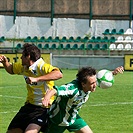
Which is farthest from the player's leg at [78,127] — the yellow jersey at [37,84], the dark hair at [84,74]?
the dark hair at [84,74]

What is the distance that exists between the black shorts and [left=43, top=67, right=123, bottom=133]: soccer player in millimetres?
204

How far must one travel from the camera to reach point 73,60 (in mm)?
35281

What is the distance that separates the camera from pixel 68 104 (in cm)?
721

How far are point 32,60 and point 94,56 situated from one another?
2715 cm

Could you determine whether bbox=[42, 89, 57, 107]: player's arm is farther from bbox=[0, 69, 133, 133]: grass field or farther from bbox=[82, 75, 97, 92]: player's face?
bbox=[0, 69, 133, 133]: grass field

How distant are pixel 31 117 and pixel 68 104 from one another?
27.2 inches

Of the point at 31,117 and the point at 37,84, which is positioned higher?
the point at 37,84

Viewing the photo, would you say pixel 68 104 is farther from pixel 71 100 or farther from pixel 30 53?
pixel 30 53

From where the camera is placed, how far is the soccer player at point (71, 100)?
706 centimetres

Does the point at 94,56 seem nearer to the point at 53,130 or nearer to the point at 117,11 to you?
the point at 117,11

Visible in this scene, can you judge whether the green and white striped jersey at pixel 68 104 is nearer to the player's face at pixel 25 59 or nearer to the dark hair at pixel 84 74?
the dark hair at pixel 84 74

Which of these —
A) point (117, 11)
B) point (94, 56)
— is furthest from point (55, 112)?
point (117, 11)

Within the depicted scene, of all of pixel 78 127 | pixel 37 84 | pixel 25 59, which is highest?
pixel 25 59

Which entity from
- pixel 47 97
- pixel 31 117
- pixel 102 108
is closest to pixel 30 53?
pixel 31 117
